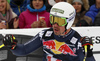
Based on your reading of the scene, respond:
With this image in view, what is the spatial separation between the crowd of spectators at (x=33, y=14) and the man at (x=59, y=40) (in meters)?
0.99

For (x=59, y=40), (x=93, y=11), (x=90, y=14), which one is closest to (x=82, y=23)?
(x=90, y=14)

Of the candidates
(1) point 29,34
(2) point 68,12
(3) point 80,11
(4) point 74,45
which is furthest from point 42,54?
(3) point 80,11

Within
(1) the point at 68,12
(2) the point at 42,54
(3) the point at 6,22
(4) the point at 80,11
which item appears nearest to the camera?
(1) the point at 68,12

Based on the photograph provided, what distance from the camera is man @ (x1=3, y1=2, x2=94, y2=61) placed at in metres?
3.37

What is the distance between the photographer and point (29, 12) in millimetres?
4957

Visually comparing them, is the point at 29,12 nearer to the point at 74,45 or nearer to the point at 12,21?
the point at 12,21

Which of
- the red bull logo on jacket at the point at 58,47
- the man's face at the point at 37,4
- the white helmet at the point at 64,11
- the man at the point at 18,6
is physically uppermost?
the white helmet at the point at 64,11

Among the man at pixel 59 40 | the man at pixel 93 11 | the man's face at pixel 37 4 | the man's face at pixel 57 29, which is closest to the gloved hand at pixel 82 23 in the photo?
the man at pixel 93 11

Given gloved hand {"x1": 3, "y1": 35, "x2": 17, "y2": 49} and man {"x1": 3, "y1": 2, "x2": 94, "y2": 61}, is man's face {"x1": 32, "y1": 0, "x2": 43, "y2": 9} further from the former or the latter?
gloved hand {"x1": 3, "y1": 35, "x2": 17, "y2": 49}

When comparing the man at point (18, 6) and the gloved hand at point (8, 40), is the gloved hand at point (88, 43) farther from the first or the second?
the man at point (18, 6)

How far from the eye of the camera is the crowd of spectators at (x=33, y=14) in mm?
4746

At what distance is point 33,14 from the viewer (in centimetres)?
494

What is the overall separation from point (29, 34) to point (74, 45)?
1.04 m

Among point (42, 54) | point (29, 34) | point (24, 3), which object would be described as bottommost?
point (42, 54)
